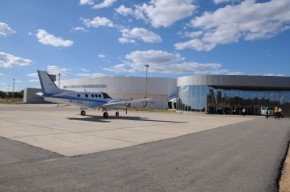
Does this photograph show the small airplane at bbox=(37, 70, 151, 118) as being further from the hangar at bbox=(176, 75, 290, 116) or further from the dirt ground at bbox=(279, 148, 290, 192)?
the hangar at bbox=(176, 75, 290, 116)

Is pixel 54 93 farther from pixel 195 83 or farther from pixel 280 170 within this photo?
pixel 195 83

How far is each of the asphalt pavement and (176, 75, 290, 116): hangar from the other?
4544cm

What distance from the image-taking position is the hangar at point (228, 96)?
54625 millimetres

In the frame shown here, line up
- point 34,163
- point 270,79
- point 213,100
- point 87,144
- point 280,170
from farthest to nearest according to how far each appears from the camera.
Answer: point 213,100 < point 270,79 < point 87,144 < point 280,170 < point 34,163

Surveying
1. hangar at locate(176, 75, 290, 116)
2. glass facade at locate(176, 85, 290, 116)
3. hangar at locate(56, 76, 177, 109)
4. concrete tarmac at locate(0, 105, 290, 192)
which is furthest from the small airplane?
hangar at locate(56, 76, 177, 109)

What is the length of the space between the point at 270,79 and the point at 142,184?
5067 cm

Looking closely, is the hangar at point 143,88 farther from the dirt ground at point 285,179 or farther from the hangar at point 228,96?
the dirt ground at point 285,179

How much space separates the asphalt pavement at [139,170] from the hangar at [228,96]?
45445 mm

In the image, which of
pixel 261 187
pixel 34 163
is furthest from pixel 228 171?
pixel 34 163

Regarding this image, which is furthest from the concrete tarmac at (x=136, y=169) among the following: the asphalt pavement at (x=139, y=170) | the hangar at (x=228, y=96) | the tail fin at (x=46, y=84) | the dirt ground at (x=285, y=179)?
the hangar at (x=228, y=96)

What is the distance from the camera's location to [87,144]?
1187cm

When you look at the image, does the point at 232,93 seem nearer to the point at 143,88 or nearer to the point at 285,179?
the point at 143,88

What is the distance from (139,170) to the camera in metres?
7.67

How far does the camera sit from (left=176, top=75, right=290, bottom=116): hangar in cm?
5462
